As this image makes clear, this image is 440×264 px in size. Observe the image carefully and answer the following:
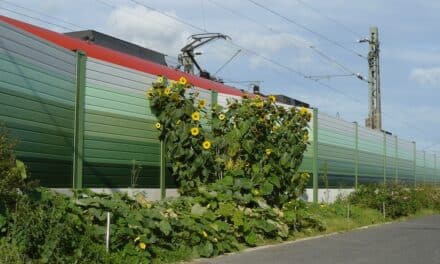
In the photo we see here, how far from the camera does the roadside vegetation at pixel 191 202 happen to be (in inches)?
352

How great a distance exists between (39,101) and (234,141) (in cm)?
566

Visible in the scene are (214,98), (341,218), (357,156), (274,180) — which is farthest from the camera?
(357,156)

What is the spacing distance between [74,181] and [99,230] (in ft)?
6.50

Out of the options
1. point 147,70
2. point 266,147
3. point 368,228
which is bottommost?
point 368,228

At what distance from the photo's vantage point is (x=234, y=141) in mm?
15352

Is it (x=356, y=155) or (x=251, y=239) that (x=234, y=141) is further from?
(x=356, y=155)

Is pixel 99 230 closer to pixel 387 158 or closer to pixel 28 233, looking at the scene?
pixel 28 233

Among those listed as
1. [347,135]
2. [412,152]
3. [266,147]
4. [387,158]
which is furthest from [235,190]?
[412,152]

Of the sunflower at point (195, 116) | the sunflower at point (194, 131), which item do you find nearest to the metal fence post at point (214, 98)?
the sunflower at point (195, 116)

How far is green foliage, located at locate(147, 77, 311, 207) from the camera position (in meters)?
14.4

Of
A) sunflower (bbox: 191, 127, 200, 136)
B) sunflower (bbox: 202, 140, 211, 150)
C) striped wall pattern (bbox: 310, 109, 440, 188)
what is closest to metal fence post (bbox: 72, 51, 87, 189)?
sunflower (bbox: 191, 127, 200, 136)

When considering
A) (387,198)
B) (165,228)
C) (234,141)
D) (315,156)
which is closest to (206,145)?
(234,141)

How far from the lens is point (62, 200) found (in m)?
10.0

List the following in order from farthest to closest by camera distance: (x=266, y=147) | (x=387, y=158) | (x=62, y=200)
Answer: (x=387, y=158)
(x=266, y=147)
(x=62, y=200)
